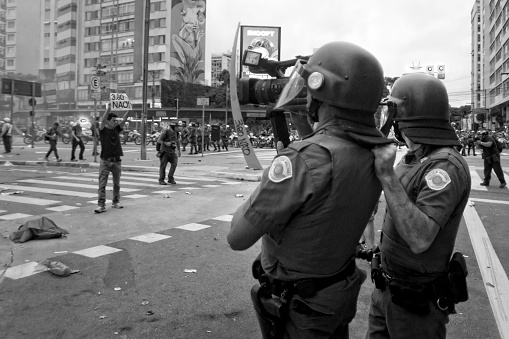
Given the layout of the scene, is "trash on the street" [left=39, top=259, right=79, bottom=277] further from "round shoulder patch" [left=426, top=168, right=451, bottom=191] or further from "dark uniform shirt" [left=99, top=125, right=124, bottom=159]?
"round shoulder patch" [left=426, top=168, right=451, bottom=191]

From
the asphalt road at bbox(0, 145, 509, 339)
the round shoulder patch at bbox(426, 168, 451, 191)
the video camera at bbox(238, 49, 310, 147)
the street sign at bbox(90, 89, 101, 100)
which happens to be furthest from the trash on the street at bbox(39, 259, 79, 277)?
the street sign at bbox(90, 89, 101, 100)

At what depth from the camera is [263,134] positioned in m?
37.9

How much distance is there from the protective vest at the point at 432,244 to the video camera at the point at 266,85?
64cm

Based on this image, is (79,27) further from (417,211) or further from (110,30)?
(417,211)

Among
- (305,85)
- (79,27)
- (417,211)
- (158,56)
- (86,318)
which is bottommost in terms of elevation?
(86,318)

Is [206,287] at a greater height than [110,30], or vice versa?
[110,30]

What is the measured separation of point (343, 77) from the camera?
168 centimetres

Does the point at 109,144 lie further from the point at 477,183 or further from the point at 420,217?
the point at 477,183

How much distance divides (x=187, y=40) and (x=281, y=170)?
7741 centimetres

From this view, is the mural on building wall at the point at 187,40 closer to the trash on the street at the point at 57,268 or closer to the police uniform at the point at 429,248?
the trash on the street at the point at 57,268

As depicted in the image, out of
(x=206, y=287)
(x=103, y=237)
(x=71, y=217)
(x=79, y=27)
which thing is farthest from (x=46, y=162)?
(x=79, y=27)

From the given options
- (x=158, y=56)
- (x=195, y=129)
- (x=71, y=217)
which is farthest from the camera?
(x=158, y=56)

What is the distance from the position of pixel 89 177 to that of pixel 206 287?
Result: 1029 centimetres

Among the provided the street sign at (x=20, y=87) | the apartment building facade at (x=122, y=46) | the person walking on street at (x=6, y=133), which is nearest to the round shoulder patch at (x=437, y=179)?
the person walking on street at (x=6, y=133)
